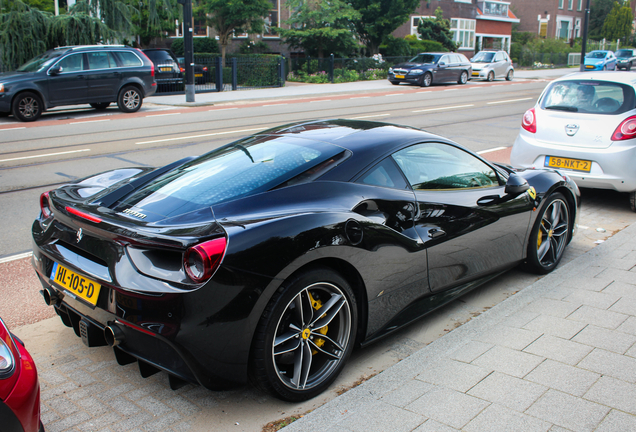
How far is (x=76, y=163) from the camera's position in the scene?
9.38m

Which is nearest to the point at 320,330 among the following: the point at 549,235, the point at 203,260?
the point at 203,260

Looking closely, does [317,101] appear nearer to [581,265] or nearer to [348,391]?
[581,265]

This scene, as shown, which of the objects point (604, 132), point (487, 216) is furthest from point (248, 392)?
point (604, 132)

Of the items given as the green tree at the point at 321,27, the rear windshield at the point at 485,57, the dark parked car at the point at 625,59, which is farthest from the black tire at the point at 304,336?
the dark parked car at the point at 625,59

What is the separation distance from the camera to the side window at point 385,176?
132 inches

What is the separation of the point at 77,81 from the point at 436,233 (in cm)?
1450

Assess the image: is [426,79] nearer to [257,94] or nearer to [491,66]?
[491,66]

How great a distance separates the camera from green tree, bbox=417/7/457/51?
4484 centimetres

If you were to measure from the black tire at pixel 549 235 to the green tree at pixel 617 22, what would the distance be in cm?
7187

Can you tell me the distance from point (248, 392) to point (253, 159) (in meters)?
1.39

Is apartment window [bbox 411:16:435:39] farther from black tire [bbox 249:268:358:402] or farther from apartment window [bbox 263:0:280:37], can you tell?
black tire [bbox 249:268:358:402]

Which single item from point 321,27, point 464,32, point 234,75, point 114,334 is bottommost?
point 114,334

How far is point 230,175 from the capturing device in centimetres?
333

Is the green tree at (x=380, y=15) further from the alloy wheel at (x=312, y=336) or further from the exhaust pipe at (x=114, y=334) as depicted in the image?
the exhaust pipe at (x=114, y=334)
